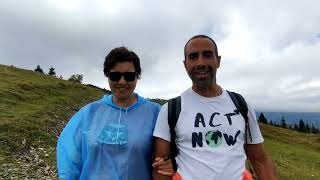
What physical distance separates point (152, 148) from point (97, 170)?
28.3 inches

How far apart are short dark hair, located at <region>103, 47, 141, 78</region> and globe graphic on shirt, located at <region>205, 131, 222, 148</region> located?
51.2 inches

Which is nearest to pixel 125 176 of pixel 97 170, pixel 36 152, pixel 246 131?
pixel 97 170

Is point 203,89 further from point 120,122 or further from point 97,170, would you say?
point 97,170

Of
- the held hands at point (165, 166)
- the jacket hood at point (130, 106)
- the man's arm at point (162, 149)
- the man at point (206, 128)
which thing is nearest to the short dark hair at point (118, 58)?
the jacket hood at point (130, 106)

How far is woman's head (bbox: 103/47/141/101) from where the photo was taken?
18.0 feet

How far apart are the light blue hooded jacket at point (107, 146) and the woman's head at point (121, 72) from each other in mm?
189

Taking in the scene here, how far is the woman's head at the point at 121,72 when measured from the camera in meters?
5.49

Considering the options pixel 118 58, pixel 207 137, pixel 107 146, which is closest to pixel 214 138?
pixel 207 137

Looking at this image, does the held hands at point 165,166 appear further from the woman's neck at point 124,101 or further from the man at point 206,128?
the woman's neck at point 124,101

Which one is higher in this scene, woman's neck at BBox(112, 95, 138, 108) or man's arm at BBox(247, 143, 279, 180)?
woman's neck at BBox(112, 95, 138, 108)

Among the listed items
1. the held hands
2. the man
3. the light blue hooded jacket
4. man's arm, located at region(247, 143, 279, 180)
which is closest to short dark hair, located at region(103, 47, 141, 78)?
the light blue hooded jacket

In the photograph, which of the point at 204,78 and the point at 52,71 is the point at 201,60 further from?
the point at 52,71

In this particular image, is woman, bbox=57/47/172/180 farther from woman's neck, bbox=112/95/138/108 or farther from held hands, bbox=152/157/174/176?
held hands, bbox=152/157/174/176

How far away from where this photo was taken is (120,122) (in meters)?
5.46
